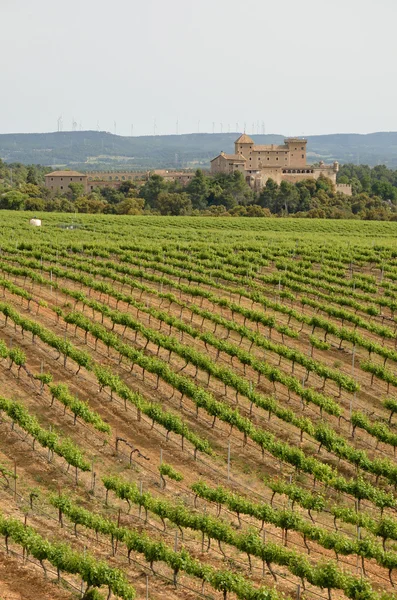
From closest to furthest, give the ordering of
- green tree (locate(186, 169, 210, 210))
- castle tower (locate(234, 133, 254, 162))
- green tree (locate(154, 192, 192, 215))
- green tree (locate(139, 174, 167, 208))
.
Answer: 1. green tree (locate(154, 192, 192, 215))
2. green tree (locate(186, 169, 210, 210))
3. green tree (locate(139, 174, 167, 208))
4. castle tower (locate(234, 133, 254, 162))

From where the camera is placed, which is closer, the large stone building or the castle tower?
the large stone building

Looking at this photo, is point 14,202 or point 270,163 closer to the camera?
point 14,202

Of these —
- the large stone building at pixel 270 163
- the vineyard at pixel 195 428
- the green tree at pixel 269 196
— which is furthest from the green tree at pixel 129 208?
the large stone building at pixel 270 163

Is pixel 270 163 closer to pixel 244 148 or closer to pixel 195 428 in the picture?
pixel 244 148

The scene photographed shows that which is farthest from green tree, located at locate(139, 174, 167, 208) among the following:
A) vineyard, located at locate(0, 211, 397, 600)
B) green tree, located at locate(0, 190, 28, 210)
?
vineyard, located at locate(0, 211, 397, 600)

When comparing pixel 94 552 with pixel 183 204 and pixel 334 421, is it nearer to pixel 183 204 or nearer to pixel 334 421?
pixel 334 421

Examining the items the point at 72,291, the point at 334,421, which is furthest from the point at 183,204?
the point at 334,421

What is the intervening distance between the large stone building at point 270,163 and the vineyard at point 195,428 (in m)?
102

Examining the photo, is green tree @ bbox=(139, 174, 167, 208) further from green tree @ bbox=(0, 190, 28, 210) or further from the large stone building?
green tree @ bbox=(0, 190, 28, 210)

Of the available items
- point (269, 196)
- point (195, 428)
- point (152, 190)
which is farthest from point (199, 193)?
point (195, 428)

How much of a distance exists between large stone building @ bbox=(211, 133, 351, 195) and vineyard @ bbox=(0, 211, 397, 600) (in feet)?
334

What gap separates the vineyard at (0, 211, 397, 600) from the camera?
18.3 metres

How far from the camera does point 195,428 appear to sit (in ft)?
87.5

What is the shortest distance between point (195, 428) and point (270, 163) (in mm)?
146363
